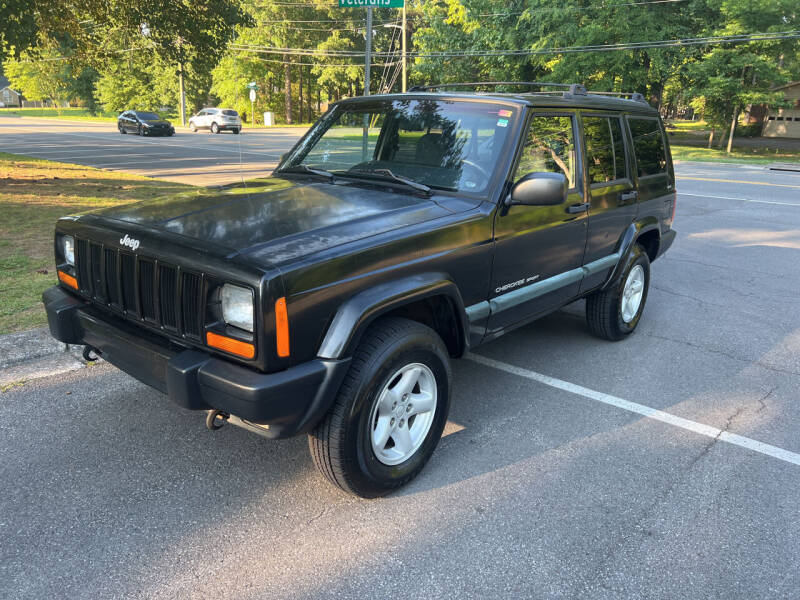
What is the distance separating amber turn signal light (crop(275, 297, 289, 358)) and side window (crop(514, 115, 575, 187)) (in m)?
1.80

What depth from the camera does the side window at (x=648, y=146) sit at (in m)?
5.03

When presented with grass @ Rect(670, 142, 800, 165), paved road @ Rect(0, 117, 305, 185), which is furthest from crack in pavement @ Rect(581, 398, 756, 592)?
grass @ Rect(670, 142, 800, 165)

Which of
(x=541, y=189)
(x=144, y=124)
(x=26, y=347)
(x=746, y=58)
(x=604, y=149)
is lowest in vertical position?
(x=26, y=347)

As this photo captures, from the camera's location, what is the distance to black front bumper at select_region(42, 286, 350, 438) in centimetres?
245

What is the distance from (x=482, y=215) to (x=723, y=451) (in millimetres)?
1948

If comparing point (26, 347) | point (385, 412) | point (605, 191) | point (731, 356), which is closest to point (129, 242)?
point (385, 412)

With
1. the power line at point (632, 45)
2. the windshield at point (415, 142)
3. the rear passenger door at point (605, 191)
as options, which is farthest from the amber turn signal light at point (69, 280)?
the power line at point (632, 45)

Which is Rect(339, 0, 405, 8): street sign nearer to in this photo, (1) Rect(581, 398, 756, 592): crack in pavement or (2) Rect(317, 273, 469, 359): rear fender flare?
(2) Rect(317, 273, 469, 359): rear fender flare

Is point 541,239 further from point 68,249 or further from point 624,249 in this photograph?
point 68,249

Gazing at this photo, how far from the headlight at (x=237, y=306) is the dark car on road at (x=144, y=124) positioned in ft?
121

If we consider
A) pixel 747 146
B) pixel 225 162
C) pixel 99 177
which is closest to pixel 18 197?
pixel 99 177

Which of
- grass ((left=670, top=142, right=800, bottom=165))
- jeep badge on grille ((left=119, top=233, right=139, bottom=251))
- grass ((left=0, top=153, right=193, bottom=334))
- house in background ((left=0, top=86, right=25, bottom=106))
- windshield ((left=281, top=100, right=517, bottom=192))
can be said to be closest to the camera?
jeep badge on grille ((left=119, top=233, right=139, bottom=251))

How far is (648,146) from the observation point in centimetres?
527

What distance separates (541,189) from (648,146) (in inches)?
97.4
